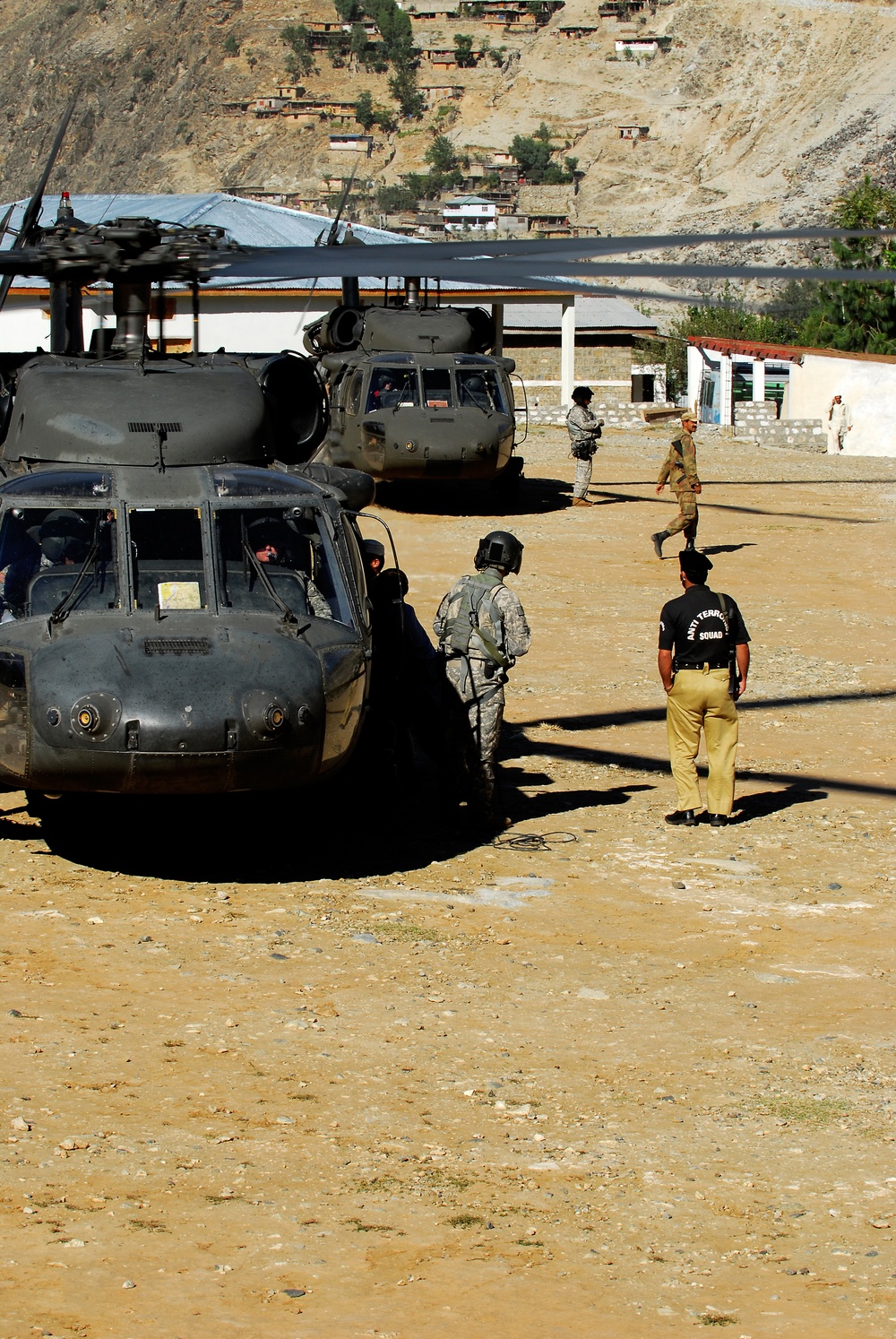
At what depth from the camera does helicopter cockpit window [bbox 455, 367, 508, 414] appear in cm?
1981

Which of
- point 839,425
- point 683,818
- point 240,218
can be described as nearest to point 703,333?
point 240,218

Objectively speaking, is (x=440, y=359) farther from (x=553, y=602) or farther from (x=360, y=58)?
(x=360, y=58)

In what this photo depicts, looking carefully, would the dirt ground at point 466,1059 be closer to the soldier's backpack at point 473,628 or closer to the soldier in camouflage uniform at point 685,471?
the soldier's backpack at point 473,628

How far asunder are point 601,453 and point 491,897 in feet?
73.7

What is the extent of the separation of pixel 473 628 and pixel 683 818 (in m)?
1.57

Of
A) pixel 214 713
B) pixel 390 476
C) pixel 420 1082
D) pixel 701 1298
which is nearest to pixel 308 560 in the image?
pixel 214 713

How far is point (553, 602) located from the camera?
15.8m

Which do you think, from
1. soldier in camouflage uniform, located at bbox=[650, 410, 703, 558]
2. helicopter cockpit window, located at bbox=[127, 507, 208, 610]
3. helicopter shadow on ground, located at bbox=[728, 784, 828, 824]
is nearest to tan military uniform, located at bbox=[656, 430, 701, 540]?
soldier in camouflage uniform, located at bbox=[650, 410, 703, 558]

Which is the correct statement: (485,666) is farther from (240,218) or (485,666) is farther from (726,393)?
(240,218)

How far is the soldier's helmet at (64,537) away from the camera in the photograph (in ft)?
25.1

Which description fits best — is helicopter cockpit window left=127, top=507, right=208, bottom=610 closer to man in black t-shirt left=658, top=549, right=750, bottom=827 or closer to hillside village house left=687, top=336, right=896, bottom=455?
man in black t-shirt left=658, top=549, right=750, bottom=827

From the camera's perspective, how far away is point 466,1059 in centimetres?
574

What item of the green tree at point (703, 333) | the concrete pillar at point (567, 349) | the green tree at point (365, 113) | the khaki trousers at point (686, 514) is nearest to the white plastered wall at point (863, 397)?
the concrete pillar at point (567, 349)

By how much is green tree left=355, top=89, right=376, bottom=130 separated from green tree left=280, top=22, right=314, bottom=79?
917 centimetres
